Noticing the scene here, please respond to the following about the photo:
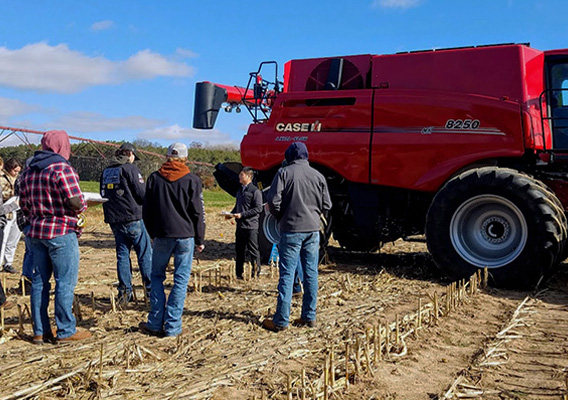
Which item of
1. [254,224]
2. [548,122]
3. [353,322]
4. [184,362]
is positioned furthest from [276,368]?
[548,122]

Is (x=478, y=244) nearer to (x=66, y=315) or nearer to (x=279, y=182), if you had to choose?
(x=279, y=182)

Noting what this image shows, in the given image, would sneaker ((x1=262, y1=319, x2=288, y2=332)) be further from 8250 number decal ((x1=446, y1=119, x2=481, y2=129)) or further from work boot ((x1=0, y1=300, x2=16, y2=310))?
8250 number decal ((x1=446, y1=119, x2=481, y2=129))

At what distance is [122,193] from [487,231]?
191 inches

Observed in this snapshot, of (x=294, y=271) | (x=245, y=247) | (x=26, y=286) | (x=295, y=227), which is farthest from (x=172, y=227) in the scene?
(x=26, y=286)

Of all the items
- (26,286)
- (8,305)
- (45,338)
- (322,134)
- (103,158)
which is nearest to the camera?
(45,338)

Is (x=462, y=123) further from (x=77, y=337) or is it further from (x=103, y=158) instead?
(x=103, y=158)

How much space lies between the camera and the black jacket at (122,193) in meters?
6.62

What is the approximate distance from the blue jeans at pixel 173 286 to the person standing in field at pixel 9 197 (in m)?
3.47

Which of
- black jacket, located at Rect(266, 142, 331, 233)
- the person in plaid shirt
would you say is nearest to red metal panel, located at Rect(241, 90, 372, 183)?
black jacket, located at Rect(266, 142, 331, 233)

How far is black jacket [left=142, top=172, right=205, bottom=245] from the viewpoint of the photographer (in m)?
5.42

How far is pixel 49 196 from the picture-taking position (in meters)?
5.09

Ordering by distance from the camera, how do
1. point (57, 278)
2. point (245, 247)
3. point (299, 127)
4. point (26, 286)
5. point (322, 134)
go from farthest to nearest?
point (299, 127) → point (322, 134) → point (245, 247) → point (26, 286) → point (57, 278)

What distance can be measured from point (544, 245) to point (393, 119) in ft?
8.95

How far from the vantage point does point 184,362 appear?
4645mm
